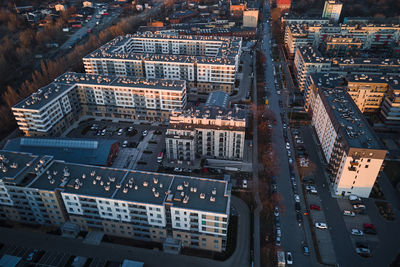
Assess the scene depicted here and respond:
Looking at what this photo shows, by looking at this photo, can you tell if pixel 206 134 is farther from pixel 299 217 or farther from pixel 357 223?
pixel 357 223

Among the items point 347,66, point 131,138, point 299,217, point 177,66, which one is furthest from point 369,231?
point 177,66

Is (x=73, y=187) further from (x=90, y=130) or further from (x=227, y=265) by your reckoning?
(x=90, y=130)

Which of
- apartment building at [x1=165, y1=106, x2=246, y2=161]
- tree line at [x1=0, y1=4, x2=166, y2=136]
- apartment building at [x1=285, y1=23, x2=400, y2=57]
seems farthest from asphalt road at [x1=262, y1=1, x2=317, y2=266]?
tree line at [x1=0, y1=4, x2=166, y2=136]

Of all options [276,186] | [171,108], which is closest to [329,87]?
[276,186]

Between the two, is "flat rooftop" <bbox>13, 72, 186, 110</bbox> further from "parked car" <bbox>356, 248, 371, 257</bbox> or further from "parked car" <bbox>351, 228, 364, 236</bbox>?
"parked car" <bbox>356, 248, 371, 257</bbox>

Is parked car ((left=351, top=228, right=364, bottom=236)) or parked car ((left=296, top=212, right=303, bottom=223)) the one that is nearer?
parked car ((left=351, top=228, right=364, bottom=236))

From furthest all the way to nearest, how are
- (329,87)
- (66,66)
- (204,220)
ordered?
(66,66)
(329,87)
(204,220)

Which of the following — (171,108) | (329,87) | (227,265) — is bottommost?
(227,265)

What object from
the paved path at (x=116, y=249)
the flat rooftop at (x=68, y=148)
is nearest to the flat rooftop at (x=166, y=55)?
the flat rooftop at (x=68, y=148)
